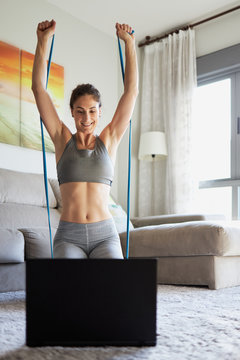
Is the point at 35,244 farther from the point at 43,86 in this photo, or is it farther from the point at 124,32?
the point at 124,32

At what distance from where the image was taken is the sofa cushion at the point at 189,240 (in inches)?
105

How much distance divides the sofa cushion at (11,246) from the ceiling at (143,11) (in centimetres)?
272

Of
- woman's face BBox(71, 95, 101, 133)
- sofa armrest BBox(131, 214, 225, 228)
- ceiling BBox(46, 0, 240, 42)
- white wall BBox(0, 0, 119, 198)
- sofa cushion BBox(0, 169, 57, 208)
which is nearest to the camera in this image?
woman's face BBox(71, 95, 101, 133)

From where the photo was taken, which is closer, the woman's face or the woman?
the woman

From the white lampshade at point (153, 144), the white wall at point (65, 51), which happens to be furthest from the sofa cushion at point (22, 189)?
the white lampshade at point (153, 144)

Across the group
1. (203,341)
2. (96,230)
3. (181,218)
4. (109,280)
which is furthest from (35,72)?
(181,218)

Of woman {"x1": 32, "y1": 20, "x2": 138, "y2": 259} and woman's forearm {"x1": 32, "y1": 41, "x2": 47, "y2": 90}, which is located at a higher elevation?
woman's forearm {"x1": 32, "y1": 41, "x2": 47, "y2": 90}

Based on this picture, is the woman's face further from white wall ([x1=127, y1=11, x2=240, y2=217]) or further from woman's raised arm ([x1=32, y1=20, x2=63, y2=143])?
white wall ([x1=127, y1=11, x2=240, y2=217])

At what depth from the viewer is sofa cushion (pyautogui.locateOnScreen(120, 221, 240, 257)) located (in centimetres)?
266

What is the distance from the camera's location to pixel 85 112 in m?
1.60

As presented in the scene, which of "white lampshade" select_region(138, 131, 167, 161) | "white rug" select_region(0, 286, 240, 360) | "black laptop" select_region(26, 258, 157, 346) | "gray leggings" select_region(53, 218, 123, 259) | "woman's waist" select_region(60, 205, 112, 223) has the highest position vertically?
"white lampshade" select_region(138, 131, 167, 161)

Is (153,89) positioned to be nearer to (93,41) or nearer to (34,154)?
(93,41)

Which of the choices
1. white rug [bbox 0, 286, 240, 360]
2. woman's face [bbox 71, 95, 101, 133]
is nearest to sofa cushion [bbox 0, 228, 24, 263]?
white rug [bbox 0, 286, 240, 360]

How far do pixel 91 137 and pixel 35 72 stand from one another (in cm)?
33
